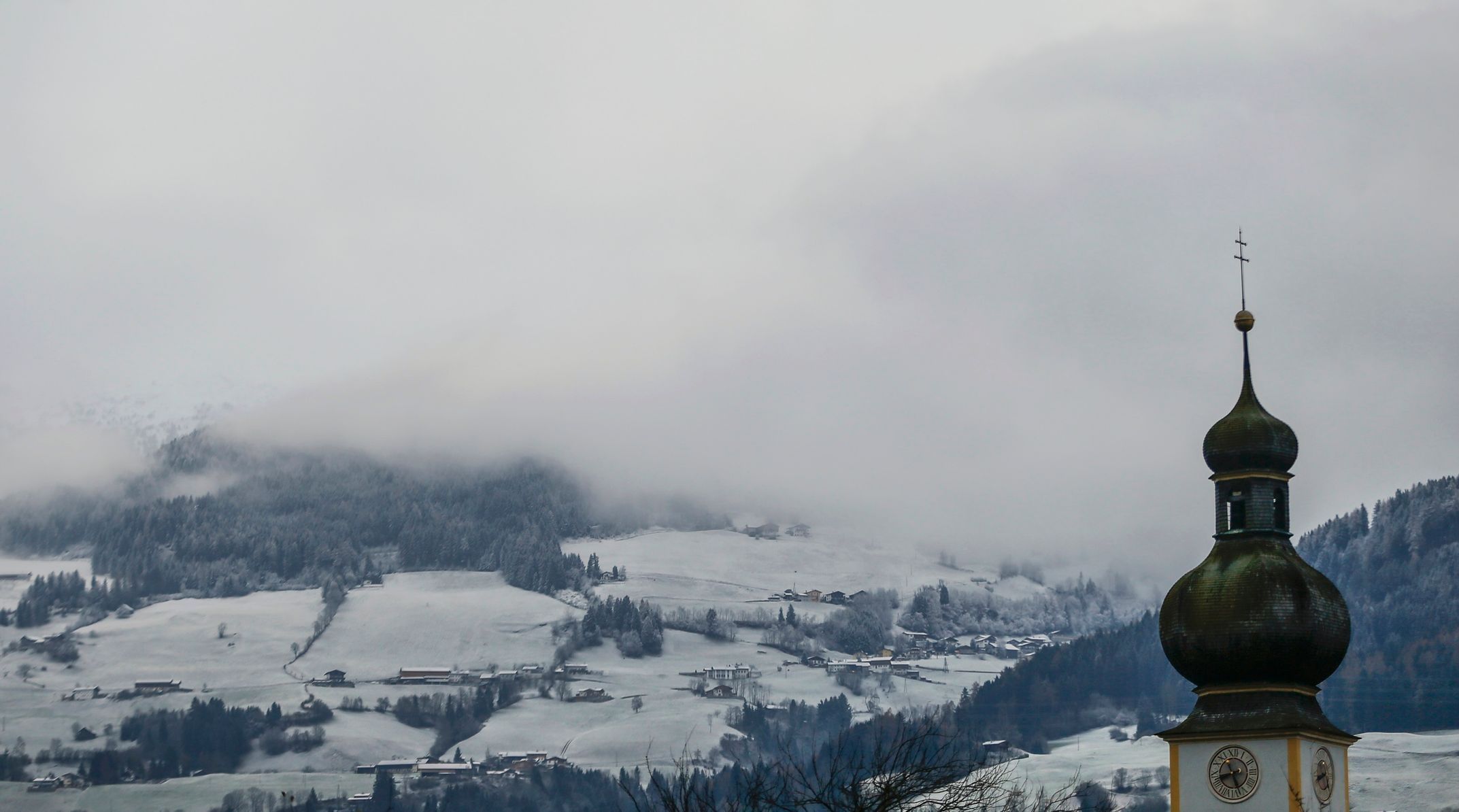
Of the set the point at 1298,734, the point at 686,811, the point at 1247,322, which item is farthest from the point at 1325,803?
the point at 686,811

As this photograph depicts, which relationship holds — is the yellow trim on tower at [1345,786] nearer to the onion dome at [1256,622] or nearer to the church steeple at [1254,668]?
the church steeple at [1254,668]

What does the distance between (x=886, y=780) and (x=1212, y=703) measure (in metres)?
19.2

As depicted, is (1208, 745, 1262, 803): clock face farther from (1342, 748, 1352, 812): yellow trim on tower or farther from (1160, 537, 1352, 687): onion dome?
(1342, 748, 1352, 812): yellow trim on tower

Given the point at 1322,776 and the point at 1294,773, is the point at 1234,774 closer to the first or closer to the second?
the point at 1294,773

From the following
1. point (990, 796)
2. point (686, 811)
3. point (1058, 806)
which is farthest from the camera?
point (1058, 806)

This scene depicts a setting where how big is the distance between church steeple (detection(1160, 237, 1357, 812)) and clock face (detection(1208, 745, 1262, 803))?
0.09 ft

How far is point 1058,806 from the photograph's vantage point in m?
74.4

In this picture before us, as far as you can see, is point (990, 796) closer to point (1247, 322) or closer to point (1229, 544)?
point (1229, 544)

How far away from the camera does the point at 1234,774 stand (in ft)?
Result: 244

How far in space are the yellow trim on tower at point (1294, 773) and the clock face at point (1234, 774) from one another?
103cm

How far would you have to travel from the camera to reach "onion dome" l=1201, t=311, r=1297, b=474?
256 feet

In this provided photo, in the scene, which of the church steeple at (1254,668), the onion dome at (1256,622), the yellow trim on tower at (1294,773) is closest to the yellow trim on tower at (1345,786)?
the church steeple at (1254,668)

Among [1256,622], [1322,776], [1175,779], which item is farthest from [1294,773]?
[1256,622]

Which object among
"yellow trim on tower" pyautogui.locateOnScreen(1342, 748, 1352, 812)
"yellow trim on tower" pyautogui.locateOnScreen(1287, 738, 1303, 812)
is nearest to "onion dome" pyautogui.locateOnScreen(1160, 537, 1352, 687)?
"yellow trim on tower" pyautogui.locateOnScreen(1287, 738, 1303, 812)
